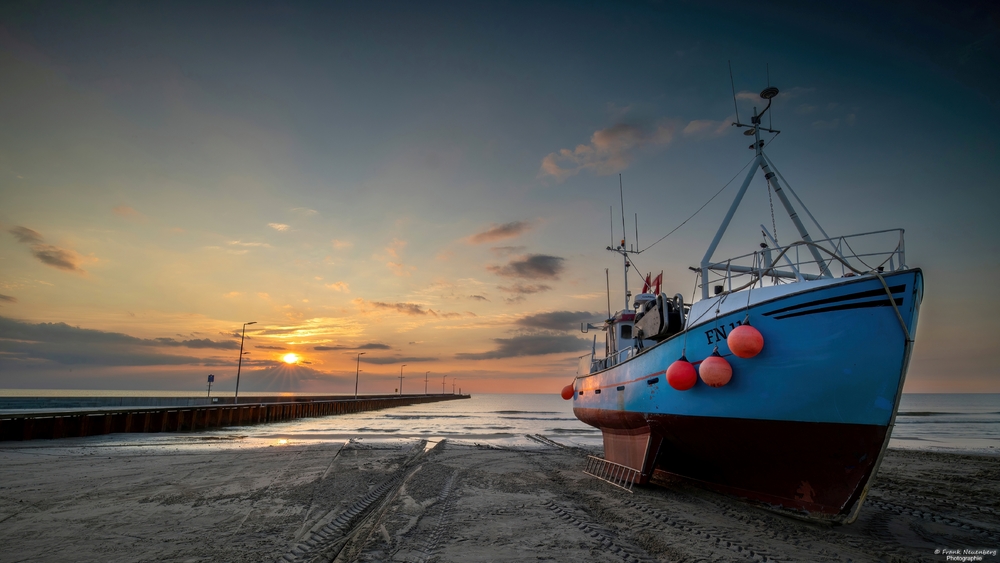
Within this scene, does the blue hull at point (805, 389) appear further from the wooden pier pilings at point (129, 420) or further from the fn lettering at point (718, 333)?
the wooden pier pilings at point (129, 420)

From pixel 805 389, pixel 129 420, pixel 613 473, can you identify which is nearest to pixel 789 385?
pixel 805 389

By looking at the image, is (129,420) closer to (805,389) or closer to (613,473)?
(613,473)

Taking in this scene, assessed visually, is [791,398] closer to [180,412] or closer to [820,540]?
[820,540]

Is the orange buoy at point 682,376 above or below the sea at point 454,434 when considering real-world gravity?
above

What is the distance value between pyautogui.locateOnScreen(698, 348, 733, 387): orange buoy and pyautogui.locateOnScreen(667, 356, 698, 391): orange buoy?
0.48 metres

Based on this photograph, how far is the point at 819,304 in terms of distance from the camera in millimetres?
7004

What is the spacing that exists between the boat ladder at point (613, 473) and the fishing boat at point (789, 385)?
42 centimetres

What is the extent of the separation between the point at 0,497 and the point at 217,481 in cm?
337

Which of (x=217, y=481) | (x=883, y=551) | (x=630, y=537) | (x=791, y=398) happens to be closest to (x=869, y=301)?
(x=791, y=398)

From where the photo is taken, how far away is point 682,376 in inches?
324

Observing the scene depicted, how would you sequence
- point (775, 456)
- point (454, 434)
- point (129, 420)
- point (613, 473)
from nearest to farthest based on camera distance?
point (775, 456) < point (613, 473) < point (129, 420) < point (454, 434)

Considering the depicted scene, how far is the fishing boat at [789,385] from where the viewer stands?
659 centimetres

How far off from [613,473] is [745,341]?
609 centimetres

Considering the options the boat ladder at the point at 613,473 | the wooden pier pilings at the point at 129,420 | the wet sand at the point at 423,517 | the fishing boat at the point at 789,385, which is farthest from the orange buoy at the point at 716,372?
the wooden pier pilings at the point at 129,420
